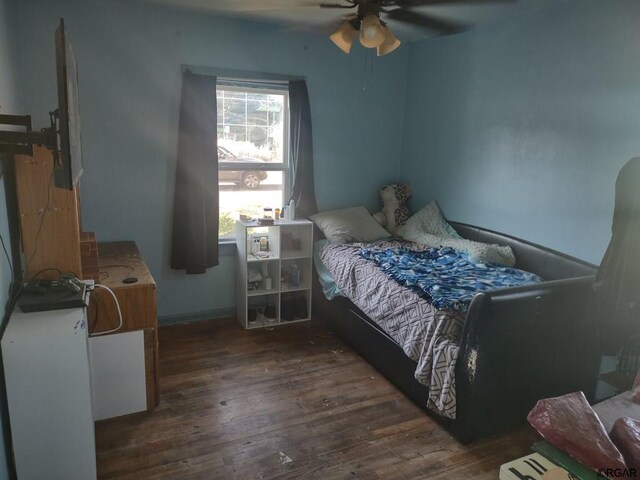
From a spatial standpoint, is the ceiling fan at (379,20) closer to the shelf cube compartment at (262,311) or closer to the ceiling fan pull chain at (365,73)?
the ceiling fan pull chain at (365,73)

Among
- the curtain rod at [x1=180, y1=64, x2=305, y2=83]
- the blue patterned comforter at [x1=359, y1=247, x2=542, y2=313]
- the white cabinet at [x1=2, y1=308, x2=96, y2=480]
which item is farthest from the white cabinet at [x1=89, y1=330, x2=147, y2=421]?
the curtain rod at [x1=180, y1=64, x2=305, y2=83]

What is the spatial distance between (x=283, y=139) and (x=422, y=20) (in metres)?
1.53

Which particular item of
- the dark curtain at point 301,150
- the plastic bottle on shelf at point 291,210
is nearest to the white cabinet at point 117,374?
the plastic bottle on shelf at point 291,210

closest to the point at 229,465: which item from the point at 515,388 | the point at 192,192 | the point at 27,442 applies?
the point at 27,442

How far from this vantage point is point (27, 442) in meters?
1.75

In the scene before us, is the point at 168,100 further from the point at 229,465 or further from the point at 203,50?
the point at 229,465

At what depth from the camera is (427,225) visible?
3.87m

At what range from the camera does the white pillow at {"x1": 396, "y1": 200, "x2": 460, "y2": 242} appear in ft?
12.4

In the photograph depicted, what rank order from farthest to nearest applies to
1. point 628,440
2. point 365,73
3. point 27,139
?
point 365,73 → point 27,139 → point 628,440

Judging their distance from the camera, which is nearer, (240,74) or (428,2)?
(428,2)

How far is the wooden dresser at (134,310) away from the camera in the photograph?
7.48ft

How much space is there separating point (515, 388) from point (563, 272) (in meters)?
0.95

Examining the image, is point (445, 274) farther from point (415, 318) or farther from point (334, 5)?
point (334, 5)

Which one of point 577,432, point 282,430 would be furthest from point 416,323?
point 577,432
